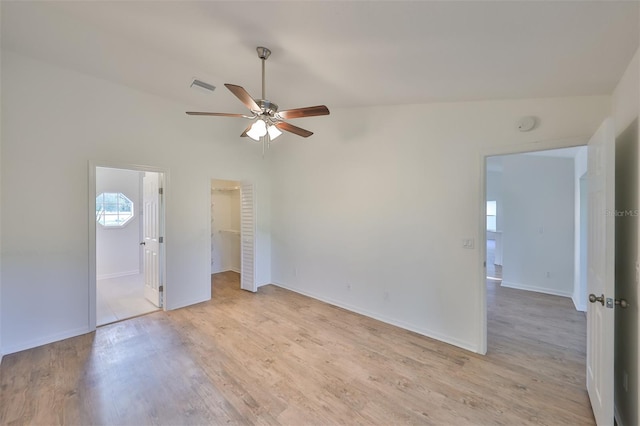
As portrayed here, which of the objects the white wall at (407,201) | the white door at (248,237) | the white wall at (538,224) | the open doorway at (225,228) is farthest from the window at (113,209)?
the white wall at (538,224)

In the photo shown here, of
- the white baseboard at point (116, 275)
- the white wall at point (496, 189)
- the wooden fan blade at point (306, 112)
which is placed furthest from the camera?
the white wall at point (496, 189)

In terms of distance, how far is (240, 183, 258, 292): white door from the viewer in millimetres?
4805

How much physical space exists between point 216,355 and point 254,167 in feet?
10.9

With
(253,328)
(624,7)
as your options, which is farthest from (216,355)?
(624,7)

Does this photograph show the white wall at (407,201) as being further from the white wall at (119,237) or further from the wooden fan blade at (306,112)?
the white wall at (119,237)

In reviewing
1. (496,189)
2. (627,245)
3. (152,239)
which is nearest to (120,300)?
(152,239)

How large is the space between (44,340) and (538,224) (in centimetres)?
754

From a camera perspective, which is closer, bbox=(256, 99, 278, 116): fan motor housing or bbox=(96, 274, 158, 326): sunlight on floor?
bbox=(256, 99, 278, 116): fan motor housing

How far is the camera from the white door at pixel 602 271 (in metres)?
1.58

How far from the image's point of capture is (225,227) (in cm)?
652

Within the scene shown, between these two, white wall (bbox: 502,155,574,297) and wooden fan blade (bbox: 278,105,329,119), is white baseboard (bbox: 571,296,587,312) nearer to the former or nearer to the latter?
white wall (bbox: 502,155,574,297)

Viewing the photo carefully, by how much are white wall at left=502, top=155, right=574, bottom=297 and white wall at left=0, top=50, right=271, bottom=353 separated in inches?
237

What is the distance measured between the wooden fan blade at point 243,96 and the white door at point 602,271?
2422 millimetres

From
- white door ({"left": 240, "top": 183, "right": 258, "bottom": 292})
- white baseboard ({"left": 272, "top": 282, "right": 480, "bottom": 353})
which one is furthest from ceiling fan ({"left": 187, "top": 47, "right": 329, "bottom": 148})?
white baseboard ({"left": 272, "top": 282, "right": 480, "bottom": 353})
